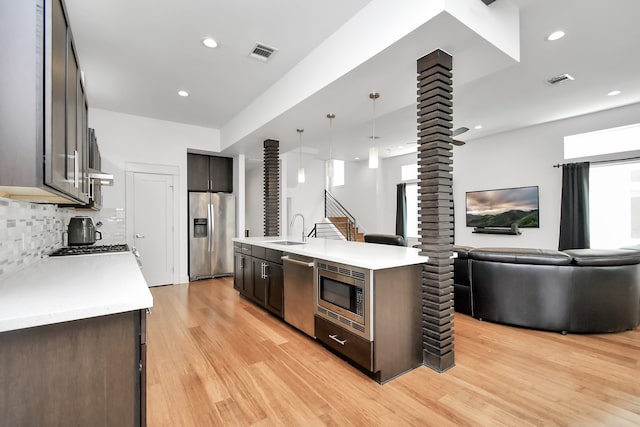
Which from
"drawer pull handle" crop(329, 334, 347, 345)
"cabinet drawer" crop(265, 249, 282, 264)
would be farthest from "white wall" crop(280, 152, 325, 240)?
"drawer pull handle" crop(329, 334, 347, 345)

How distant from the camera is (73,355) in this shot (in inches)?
41.9

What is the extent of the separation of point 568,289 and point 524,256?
50 cm

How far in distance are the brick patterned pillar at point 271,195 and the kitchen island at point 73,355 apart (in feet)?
12.7

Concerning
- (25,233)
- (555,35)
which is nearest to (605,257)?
(555,35)

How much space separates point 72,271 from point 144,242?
3881 millimetres

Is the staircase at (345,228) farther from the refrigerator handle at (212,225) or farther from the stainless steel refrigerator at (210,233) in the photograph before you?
the refrigerator handle at (212,225)

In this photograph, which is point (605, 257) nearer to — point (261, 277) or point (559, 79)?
point (559, 79)

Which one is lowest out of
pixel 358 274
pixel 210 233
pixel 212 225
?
pixel 358 274

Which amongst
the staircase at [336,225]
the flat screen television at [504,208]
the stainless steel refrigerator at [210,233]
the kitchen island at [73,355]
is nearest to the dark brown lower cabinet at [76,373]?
the kitchen island at [73,355]

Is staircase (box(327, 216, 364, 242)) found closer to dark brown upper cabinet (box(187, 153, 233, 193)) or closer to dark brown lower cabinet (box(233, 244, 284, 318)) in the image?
dark brown upper cabinet (box(187, 153, 233, 193))

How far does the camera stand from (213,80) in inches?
154

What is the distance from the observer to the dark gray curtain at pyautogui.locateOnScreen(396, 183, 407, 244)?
8.61m

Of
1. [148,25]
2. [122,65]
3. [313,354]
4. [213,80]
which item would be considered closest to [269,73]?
[213,80]

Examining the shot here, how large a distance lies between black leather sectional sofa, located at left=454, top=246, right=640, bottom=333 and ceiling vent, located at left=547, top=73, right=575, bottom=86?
235 cm
